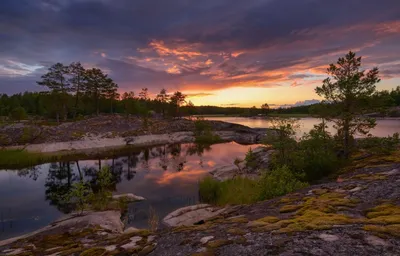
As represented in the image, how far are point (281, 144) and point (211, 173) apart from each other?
13.0 metres

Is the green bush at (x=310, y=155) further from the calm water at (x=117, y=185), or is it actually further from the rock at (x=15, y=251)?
the rock at (x=15, y=251)

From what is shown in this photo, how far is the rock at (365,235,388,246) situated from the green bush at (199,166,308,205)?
954 cm

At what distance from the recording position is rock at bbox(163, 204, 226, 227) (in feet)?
59.3

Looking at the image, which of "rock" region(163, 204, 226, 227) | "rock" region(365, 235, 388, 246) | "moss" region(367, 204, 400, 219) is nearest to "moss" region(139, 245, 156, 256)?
"rock" region(365, 235, 388, 246)

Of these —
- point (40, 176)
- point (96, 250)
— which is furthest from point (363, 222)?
point (40, 176)

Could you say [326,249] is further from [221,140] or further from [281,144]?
[221,140]

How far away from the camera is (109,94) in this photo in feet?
297

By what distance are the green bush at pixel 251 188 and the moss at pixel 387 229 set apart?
29.4 ft

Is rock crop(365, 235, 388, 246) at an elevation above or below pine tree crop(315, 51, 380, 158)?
below

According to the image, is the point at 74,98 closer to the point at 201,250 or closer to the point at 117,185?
the point at 117,185

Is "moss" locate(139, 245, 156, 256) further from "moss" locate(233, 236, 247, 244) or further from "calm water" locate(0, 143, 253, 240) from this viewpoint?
"calm water" locate(0, 143, 253, 240)

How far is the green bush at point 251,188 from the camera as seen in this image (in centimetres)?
1645

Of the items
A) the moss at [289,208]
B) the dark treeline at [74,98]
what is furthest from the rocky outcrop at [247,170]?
the dark treeline at [74,98]

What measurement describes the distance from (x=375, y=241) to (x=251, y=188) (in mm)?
16806
